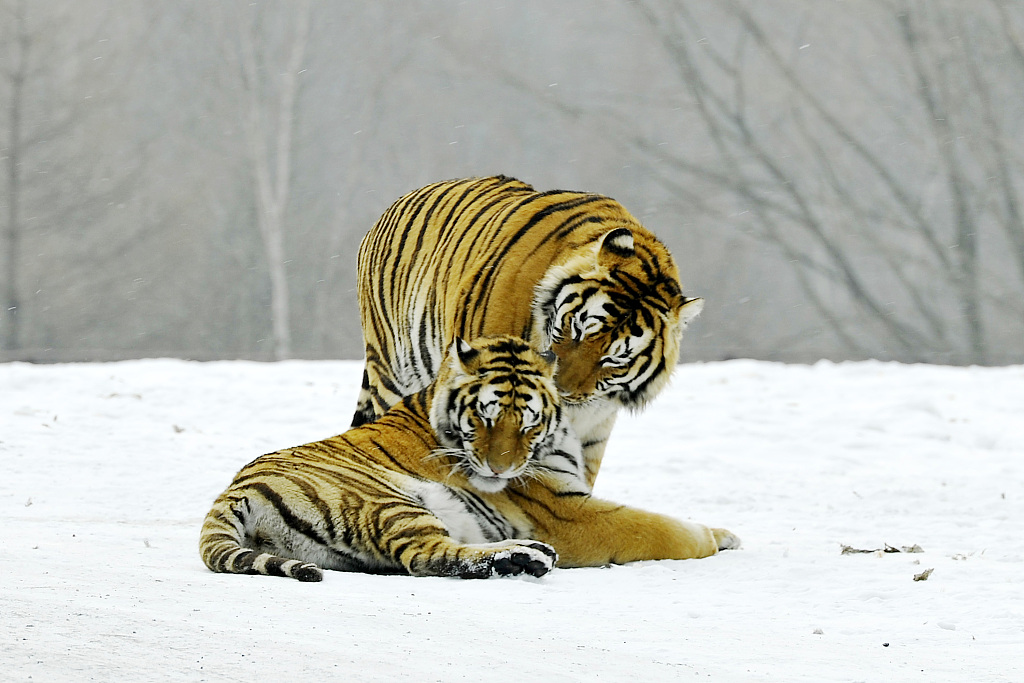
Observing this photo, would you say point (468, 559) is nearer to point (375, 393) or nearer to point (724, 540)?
→ point (724, 540)

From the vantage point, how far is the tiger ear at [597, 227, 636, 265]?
4199mm

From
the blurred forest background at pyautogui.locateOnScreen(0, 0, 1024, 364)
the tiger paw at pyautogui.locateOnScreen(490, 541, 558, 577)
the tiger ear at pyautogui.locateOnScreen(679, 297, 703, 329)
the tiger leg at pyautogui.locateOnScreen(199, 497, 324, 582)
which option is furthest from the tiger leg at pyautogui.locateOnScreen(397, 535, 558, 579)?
the blurred forest background at pyautogui.locateOnScreen(0, 0, 1024, 364)

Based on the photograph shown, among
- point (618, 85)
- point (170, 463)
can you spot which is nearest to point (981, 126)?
point (618, 85)

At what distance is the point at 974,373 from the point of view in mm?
10188

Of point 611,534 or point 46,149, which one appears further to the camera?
point 46,149

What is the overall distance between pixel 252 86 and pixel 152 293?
13.9ft

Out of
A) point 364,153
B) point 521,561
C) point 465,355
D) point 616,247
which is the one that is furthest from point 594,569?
point 364,153

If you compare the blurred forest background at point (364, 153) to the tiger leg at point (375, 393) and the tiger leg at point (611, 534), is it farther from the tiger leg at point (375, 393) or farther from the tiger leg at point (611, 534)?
the tiger leg at point (611, 534)

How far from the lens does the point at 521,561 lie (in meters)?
3.49

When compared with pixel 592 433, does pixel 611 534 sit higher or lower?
lower

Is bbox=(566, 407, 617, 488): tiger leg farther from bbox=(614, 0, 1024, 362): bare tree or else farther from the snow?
bbox=(614, 0, 1024, 362): bare tree

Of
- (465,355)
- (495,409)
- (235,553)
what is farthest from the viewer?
(465,355)

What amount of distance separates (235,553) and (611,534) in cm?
130

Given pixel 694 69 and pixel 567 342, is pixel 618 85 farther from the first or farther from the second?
pixel 567 342
